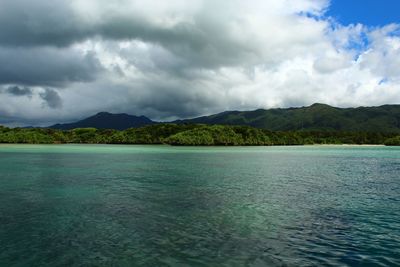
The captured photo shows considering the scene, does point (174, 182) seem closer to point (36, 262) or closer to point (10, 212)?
point (10, 212)

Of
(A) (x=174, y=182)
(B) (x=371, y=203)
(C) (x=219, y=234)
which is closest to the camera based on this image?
(C) (x=219, y=234)

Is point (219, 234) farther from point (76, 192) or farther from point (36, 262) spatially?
point (76, 192)

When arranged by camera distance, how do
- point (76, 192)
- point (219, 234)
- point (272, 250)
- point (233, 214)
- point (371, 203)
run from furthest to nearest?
point (76, 192) < point (371, 203) < point (233, 214) < point (219, 234) < point (272, 250)

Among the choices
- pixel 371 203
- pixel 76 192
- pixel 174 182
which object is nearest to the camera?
pixel 371 203

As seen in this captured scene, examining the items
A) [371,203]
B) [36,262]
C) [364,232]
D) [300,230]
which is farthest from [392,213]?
[36,262]

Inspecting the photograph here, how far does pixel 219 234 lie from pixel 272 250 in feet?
16.7

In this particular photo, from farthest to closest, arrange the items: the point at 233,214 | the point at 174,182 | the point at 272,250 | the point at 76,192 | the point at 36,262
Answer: the point at 174,182 < the point at 76,192 < the point at 233,214 < the point at 272,250 < the point at 36,262

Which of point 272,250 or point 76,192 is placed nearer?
point 272,250

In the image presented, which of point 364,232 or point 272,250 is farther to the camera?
point 364,232

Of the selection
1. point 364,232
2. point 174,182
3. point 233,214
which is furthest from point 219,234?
point 174,182

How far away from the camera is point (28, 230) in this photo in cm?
2902

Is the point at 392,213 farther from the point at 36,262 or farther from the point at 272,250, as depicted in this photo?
the point at 36,262

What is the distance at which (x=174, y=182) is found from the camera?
205 ft

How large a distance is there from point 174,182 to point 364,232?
38.4 m
